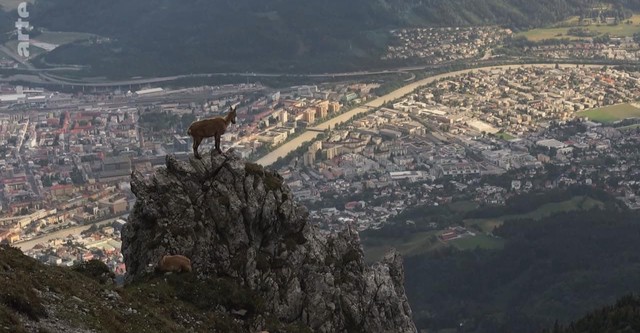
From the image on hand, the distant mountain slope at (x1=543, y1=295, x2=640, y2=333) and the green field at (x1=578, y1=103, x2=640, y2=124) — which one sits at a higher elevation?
the distant mountain slope at (x1=543, y1=295, x2=640, y2=333)

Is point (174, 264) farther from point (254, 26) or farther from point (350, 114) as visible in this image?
point (254, 26)

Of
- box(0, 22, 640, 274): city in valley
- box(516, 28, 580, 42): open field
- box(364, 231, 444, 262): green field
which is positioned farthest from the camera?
box(516, 28, 580, 42): open field

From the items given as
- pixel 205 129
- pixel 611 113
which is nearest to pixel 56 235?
pixel 205 129

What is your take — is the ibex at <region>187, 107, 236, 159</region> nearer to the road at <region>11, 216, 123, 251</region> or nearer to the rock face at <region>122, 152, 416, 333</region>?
the rock face at <region>122, 152, 416, 333</region>

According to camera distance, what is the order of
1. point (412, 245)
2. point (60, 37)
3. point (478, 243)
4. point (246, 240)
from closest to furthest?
point (246, 240) → point (412, 245) → point (478, 243) → point (60, 37)

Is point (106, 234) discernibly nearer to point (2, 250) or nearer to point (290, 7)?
point (2, 250)

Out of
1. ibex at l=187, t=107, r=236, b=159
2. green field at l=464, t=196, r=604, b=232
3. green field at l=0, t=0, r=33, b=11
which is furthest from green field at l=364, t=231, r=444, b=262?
green field at l=0, t=0, r=33, b=11
